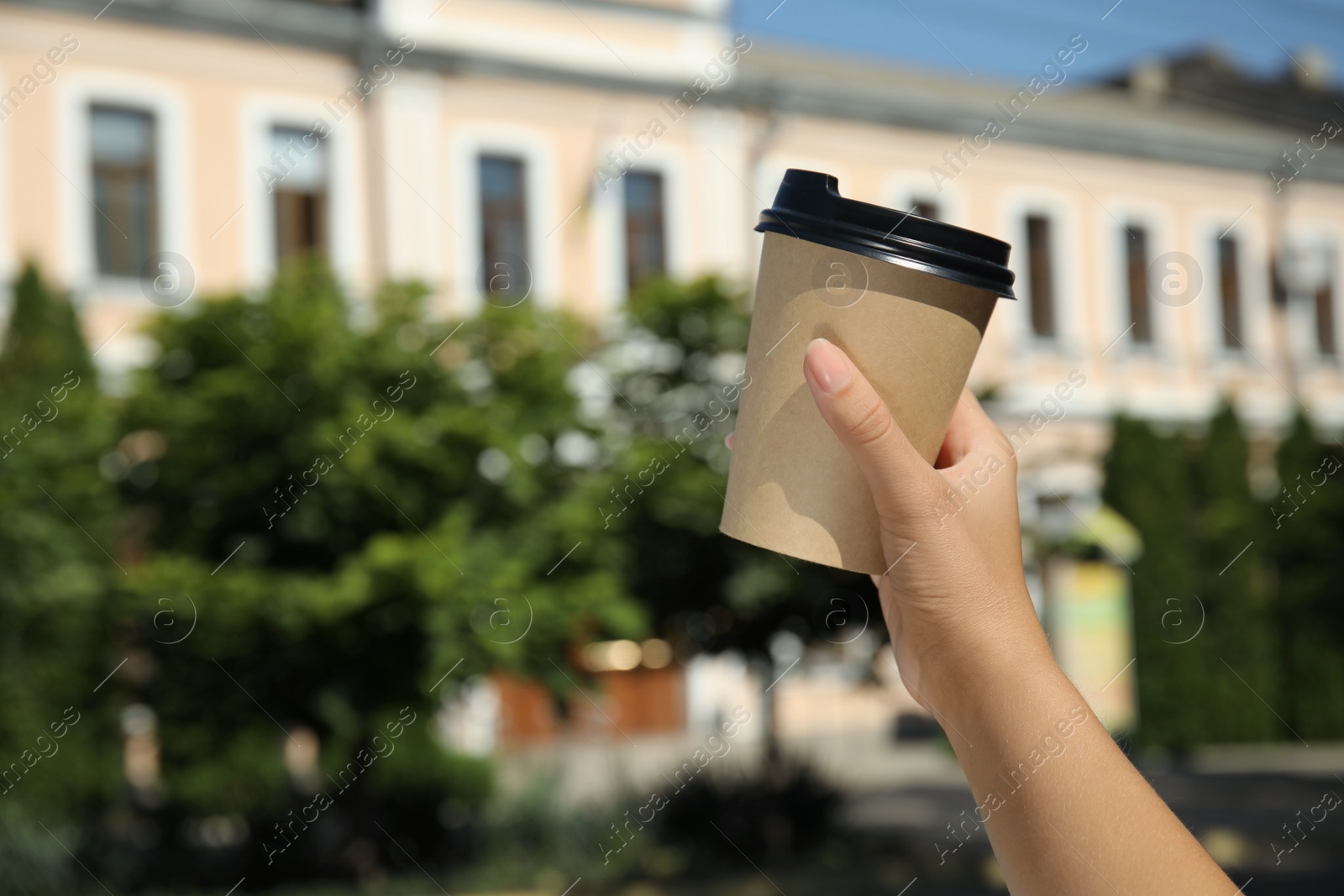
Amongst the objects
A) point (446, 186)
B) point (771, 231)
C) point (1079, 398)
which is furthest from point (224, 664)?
point (1079, 398)

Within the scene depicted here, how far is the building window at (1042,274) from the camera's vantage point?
2097cm

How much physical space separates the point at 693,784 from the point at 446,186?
9.15m

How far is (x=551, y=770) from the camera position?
10.7m

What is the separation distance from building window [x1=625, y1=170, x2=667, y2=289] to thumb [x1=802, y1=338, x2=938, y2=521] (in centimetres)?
1661

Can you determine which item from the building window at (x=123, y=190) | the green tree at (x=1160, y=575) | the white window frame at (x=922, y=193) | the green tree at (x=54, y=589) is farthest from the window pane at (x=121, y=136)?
the green tree at (x=1160, y=575)

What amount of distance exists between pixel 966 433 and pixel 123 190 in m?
15.1

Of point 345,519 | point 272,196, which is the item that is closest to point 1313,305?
point 272,196

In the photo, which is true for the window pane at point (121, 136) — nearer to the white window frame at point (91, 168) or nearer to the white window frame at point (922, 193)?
the white window frame at point (91, 168)

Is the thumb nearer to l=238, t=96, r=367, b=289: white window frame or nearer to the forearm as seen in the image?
the forearm

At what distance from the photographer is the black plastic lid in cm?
153

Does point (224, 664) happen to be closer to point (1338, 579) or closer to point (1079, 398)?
point (1338, 579)

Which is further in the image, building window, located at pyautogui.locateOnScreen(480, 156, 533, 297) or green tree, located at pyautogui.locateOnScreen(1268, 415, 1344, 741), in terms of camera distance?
building window, located at pyautogui.locateOnScreen(480, 156, 533, 297)

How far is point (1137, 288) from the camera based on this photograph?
21766 millimetres

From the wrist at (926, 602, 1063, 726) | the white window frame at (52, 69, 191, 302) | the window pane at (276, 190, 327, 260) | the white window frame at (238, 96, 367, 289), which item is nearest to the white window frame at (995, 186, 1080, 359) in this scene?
the white window frame at (238, 96, 367, 289)
